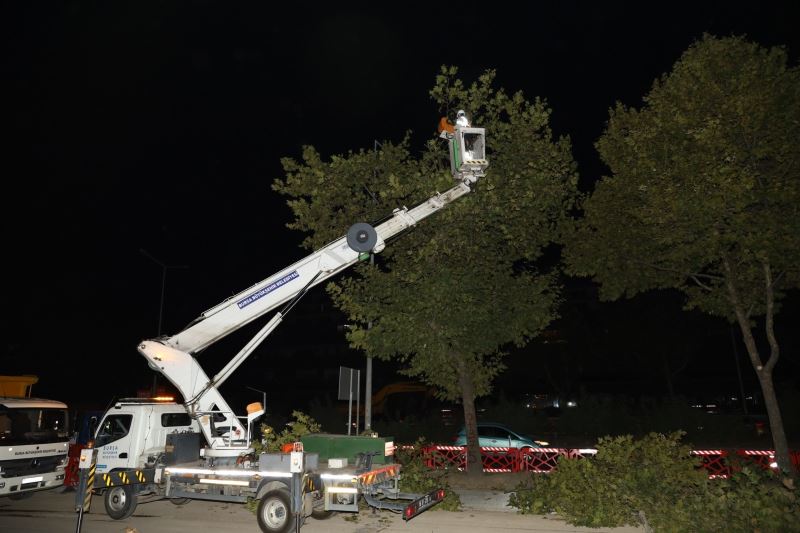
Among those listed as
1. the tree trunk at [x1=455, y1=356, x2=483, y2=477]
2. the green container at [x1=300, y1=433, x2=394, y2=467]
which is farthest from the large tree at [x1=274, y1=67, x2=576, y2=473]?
the green container at [x1=300, y1=433, x2=394, y2=467]

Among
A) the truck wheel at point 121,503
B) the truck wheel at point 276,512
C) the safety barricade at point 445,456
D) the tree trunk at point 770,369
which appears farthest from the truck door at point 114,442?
the tree trunk at point 770,369

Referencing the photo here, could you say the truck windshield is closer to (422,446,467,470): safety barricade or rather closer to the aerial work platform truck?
the aerial work platform truck

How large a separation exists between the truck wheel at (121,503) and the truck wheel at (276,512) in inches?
125

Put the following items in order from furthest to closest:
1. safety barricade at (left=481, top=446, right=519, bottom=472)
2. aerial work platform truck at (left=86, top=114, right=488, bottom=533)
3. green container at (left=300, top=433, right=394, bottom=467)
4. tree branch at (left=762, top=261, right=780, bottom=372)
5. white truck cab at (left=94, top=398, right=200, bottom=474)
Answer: safety barricade at (left=481, top=446, right=519, bottom=472), tree branch at (left=762, top=261, right=780, bottom=372), white truck cab at (left=94, top=398, right=200, bottom=474), green container at (left=300, top=433, right=394, bottom=467), aerial work platform truck at (left=86, top=114, right=488, bottom=533)

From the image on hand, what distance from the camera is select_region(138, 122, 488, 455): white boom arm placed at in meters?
10.9

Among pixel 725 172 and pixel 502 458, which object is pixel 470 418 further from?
pixel 725 172

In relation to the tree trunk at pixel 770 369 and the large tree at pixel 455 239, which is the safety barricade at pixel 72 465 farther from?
the tree trunk at pixel 770 369

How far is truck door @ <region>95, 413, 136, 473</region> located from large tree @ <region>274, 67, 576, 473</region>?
559 centimetres

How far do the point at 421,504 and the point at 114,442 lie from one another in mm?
6886

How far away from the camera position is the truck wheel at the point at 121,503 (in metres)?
10.8

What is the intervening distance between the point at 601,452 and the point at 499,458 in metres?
7.06

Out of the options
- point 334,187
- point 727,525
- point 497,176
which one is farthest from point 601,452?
point 334,187

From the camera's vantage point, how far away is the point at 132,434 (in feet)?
37.8

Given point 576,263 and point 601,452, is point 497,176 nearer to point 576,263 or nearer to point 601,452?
point 576,263
